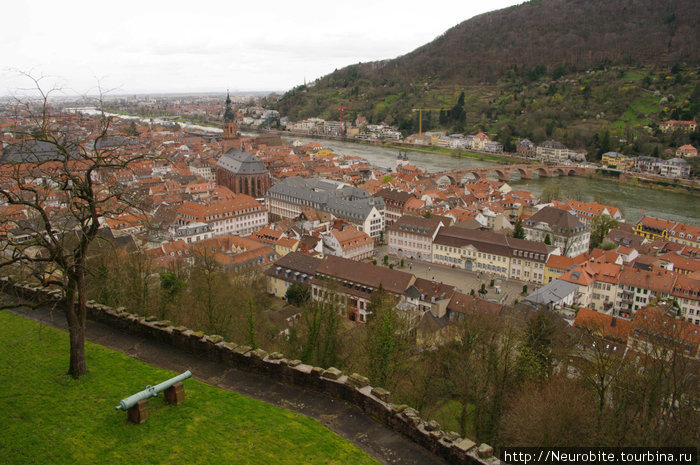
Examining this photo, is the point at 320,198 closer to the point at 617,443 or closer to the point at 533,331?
the point at 533,331

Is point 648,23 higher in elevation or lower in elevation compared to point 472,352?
higher

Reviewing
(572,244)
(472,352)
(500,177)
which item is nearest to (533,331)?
(472,352)

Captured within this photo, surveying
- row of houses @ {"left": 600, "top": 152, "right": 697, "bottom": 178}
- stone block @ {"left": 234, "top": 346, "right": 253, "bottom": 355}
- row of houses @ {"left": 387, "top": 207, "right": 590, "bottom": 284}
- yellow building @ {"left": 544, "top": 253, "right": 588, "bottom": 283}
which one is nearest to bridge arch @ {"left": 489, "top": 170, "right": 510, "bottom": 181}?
row of houses @ {"left": 600, "top": 152, "right": 697, "bottom": 178}

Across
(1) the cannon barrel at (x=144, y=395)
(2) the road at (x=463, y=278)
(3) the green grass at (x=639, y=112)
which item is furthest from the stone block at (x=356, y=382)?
(3) the green grass at (x=639, y=112)

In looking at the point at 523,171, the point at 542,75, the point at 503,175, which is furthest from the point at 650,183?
the point at 542,75

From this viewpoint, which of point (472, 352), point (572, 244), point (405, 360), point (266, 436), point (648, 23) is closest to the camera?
point (266, 436)

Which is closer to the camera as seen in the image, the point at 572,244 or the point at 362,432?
the point at 362,432

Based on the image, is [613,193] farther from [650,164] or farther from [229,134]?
[229,134]
